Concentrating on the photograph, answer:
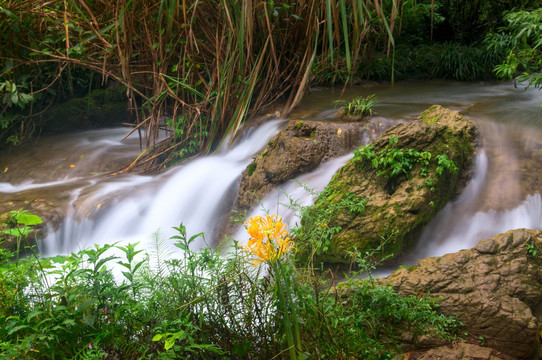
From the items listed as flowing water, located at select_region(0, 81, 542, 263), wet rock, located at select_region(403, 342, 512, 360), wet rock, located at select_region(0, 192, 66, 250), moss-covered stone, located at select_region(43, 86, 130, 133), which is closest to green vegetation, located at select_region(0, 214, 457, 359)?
wet rock, located at select_region(403, 342, 512, 360)

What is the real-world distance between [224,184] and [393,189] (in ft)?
6.00

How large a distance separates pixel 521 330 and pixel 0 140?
7053mm

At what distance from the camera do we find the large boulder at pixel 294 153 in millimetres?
4117

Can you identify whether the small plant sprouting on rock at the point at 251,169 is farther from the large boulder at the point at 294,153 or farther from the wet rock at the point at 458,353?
the wet rock at the point at 458,353

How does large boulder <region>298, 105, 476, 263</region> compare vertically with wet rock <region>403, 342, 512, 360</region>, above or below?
above

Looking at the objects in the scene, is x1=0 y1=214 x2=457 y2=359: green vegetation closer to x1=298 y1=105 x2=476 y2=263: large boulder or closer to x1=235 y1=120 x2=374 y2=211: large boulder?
x1=298 y1=105 x2=476 y2=263: large boulder

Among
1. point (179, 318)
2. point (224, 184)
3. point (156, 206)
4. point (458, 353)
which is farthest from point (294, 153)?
point (179, 318)

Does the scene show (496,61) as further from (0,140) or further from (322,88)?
(0,140)

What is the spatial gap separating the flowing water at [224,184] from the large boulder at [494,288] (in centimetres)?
76

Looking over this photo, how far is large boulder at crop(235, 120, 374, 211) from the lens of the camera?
13.5 feet

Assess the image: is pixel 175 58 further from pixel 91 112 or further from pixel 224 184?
pixel 91 112

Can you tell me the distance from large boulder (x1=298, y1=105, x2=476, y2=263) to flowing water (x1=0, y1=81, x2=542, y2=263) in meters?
0.25

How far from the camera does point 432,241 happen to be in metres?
3.33

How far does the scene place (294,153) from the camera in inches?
164
